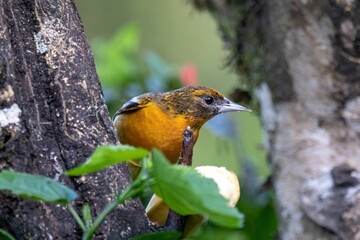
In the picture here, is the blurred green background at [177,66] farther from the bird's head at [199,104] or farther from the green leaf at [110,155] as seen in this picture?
the green leaf at [110,155]

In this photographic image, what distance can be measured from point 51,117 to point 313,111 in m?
1.58

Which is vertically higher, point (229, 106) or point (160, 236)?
point (160, 236)

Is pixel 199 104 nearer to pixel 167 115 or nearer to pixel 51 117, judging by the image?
pixel 167 115

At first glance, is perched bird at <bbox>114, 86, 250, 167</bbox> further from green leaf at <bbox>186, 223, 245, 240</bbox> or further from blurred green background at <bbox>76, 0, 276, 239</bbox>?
green leaf at <bbox>186, 223, 245, 240</bbox>

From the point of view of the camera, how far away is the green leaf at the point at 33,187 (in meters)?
1.58

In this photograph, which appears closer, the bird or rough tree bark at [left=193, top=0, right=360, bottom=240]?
rough tree bark at [left=193, top=0, right=360, bottom=240]

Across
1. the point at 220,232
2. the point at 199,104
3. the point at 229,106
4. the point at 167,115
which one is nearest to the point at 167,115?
the point at 167,115

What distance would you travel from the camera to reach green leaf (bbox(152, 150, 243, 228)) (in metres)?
1.47

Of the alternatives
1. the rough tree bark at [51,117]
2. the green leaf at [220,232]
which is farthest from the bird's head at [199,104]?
the rough tree bark at [51,117]

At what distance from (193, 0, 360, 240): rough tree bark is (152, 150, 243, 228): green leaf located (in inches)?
69.6

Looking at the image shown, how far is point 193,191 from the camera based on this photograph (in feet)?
4.90

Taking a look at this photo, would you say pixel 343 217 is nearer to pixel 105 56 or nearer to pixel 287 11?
pixel 287 11

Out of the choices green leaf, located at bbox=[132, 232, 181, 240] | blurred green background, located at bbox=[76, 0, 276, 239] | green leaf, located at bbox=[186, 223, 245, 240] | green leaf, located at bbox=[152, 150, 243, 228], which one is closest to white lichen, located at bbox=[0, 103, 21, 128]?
green leaf, located at bbox=[132, 232, 181, 240]

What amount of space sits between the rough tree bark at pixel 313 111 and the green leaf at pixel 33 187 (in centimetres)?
180
